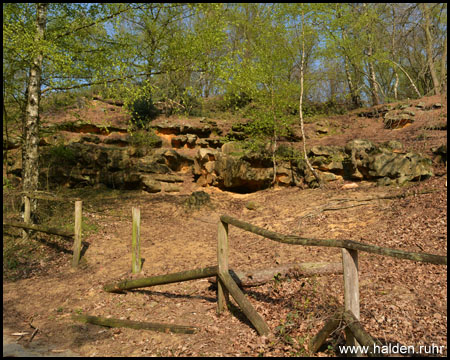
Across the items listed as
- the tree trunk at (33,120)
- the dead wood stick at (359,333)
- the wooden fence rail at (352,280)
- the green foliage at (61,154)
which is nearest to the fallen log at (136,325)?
the wooden fence rail at (352,280)

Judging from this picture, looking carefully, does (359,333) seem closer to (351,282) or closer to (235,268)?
(351,282)

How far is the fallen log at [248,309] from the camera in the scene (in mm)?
4133

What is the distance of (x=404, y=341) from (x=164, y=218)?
9959 millimetres

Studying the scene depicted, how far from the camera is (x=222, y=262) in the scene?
481cm

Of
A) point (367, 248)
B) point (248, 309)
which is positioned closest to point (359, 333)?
point (367, 248)

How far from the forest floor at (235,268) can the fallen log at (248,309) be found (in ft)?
0.43

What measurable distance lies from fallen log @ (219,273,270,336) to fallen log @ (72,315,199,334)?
2.44 ft

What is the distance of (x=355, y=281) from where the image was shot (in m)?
3.10

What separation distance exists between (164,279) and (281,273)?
2051 millimetres

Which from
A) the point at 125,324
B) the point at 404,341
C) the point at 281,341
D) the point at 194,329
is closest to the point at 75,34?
the point at 125,324

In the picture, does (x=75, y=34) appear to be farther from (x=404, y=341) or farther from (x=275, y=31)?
(x=404, y=341)

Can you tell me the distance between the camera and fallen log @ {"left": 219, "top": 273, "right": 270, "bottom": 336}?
13.6ft

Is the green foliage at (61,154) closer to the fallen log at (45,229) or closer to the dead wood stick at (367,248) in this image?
the fallen log at (45,229)

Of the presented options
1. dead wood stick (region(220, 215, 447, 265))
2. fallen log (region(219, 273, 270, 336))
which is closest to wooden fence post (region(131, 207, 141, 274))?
fallen log (region(219, 273, 270, 336))
